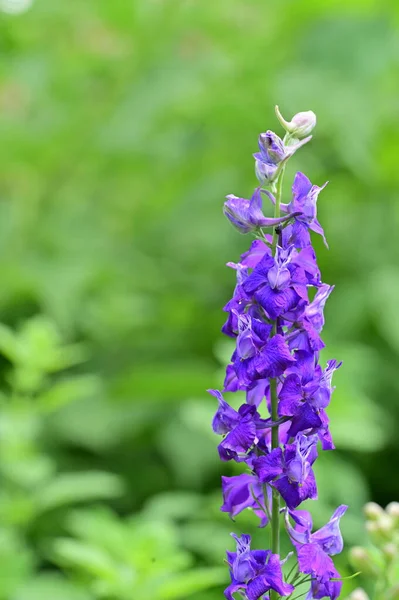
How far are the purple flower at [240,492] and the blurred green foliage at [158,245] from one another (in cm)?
155

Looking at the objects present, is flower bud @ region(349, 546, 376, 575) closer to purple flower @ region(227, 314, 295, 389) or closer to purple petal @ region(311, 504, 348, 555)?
purple petal @ region(311, 504, 348, 555)

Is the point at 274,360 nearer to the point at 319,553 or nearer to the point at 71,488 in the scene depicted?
the point at 319,553

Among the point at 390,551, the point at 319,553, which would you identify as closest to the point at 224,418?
the point at 319,553

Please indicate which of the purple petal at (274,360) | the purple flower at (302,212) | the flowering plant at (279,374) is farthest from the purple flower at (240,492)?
the purple flower at (302,212)

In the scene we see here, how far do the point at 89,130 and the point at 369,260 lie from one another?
6.04ft

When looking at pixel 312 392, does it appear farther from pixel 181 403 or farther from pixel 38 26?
pixel 38 26

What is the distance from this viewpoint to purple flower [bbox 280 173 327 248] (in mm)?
1426

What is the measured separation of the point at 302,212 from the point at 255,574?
59cm

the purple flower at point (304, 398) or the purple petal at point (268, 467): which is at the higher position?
the purple flower at point (304, 398)

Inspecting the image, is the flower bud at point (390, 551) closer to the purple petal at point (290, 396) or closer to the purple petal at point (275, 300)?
the purple petal at point (290, 396)

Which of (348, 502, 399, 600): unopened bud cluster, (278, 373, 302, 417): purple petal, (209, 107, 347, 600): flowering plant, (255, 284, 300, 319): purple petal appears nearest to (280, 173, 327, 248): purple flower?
(209, 107, 347, 600): flowering plant

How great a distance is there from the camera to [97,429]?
418cm

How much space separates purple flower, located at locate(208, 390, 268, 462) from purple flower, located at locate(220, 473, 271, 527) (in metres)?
0.06

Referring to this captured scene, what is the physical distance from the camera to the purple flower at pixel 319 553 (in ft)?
4.65
